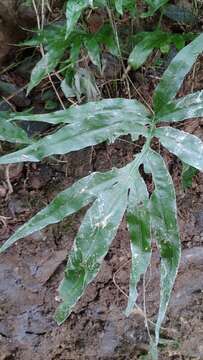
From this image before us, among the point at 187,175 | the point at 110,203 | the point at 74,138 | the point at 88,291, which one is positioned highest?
the point at 74,138

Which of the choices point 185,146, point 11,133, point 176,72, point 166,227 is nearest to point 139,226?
point 166,227

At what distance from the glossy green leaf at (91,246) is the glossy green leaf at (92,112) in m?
0.16

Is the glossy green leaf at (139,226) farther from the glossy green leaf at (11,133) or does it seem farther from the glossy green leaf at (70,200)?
the glossy green leaf at (11,133)

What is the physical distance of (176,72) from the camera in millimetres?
1074

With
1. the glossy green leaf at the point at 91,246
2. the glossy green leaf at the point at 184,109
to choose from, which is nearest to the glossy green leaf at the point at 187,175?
the glossy green leaf at the point at 184,109

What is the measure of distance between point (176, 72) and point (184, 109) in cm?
8

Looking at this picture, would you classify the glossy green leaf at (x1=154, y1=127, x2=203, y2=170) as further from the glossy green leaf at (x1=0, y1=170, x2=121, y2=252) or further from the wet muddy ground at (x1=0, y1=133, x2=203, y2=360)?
the wet muddy ground at (x1=0, y1=133, x2=203, y2=360)

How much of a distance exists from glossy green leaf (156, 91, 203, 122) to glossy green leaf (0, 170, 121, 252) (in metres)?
0.15

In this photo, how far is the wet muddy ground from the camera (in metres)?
1.32

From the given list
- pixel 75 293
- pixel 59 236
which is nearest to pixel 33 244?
pixel 59 236

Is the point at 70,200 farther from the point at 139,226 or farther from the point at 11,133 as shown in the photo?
the point at 11,133

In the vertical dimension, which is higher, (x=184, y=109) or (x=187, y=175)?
(x=184, y=109)

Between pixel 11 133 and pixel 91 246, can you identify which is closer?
pixel 91 246

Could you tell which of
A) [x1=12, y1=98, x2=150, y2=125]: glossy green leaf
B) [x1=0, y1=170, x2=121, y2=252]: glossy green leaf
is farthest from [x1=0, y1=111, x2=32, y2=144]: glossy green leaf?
[x1=0, y1=170, x2=121, y2=252]: glossy green leaf
